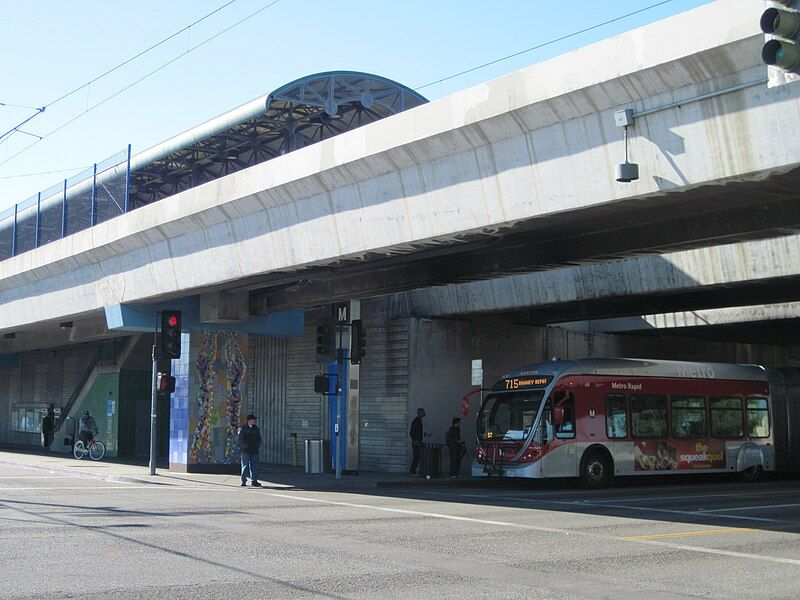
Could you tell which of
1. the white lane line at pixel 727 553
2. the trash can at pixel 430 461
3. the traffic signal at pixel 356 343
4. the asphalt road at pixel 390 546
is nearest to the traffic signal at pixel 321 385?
the traffic signal at pixel 356 343

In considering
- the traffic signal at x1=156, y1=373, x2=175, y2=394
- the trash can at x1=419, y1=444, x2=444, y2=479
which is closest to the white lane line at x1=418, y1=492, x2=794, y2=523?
the trash can at x1=419, y1=444, x2=444, y2=479

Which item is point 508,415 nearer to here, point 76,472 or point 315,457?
point 315,457

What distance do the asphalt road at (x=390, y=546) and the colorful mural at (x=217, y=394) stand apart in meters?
7.23

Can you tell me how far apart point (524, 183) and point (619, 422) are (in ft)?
36.3

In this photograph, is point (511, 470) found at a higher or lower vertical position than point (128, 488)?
higher

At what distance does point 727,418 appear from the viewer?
28.3m

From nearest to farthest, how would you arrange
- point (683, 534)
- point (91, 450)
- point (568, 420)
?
point (683, 534) < point (568, 420) < point (91, 450)

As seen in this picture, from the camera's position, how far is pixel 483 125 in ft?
54.8

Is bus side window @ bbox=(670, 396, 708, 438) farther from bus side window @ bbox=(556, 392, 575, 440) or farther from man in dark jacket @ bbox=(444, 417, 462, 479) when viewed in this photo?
man in dark jacket @ bbox=(444, 417, 462, 479)

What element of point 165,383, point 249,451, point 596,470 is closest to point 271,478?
point 249,451

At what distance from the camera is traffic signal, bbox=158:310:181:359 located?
25.8 m

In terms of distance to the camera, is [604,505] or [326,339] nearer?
[604,505]

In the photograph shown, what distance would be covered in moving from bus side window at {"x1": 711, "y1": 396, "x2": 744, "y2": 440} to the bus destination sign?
604 cm

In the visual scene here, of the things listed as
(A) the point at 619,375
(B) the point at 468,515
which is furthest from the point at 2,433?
(B) the point at 468,515
